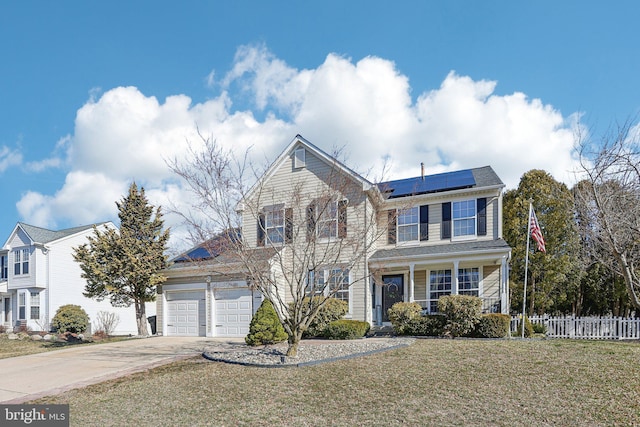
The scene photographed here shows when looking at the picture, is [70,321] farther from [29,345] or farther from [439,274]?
[439,274]

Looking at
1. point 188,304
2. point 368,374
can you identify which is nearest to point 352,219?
point 188,304

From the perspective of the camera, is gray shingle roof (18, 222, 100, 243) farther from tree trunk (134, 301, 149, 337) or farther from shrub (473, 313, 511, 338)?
shrub (473, 313, 511, 338)

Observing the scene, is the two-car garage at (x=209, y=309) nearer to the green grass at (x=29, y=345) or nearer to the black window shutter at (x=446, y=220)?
the green grass at (x=29, y=345)

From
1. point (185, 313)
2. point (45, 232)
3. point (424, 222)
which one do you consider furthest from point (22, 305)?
point (424, 222)

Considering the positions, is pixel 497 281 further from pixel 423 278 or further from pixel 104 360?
pixel 104 360

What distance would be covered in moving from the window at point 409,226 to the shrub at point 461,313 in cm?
507

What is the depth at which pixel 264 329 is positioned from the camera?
15031 mm

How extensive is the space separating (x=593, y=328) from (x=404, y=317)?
7.33 meters

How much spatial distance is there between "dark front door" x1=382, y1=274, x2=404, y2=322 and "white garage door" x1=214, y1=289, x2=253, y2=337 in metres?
5.92

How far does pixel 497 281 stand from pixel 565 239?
7.47 meters


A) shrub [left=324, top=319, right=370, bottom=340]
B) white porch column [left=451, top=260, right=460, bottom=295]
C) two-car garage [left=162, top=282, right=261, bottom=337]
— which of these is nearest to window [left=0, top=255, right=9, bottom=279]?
two-car garage [left=162, top=282, right=261, bottom=337]

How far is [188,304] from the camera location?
21.5 meters

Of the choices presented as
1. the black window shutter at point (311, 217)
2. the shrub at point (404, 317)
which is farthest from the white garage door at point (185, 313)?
the shrub at point (404, 317)

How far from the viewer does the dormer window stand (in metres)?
20.8
